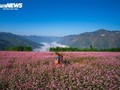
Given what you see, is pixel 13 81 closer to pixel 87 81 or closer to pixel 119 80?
pixel 87 81

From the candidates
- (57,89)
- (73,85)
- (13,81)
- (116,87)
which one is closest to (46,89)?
(57,89)

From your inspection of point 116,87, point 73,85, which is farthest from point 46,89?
point 116,87

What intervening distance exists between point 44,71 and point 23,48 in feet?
170

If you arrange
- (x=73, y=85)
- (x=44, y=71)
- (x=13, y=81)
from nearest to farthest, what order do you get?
(x=73, y=85)
(x=13, y=81)
(x=44, y=71)

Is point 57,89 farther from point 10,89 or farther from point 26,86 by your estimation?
point 10,89

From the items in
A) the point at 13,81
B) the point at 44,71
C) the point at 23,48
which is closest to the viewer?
the point at 13,81

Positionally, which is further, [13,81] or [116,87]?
[13,81]

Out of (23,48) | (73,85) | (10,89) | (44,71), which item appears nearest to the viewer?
(10,89)

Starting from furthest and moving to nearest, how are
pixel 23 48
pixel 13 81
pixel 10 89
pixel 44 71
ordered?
1. pixel 23 48
2. pixel 44 71
3. pixel 13 81
4. pixel 10 89

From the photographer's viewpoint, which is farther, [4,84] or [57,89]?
[4,84]

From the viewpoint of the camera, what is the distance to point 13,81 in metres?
8.01

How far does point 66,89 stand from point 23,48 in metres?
56.0

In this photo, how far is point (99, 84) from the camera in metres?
7.65

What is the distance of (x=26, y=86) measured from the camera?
7.13m
